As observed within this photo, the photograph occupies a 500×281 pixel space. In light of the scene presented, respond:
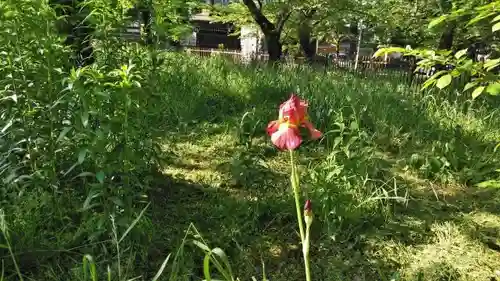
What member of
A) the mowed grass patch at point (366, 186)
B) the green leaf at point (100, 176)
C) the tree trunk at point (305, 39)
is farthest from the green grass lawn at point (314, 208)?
the tree trunk at point (305, 39)

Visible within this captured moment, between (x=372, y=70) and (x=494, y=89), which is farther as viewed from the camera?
(x=372, y=70)

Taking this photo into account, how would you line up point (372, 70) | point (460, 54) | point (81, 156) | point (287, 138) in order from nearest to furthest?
point (287, 138)
point (460, 54)
point (81, 156)
point (372, 70)

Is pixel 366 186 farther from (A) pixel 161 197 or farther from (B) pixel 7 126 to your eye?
(B) pixel 7 126

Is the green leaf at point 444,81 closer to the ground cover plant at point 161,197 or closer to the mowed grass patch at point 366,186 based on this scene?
the ground cover plant at point 161,197

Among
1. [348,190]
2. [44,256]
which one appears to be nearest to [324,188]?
[348,190]

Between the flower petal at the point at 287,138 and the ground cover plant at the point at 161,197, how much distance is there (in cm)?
59

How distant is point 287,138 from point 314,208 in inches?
61.7

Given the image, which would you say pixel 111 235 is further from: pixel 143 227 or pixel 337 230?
pixel 337 230

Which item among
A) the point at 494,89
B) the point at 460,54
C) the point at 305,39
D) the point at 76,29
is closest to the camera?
the point at 494,89

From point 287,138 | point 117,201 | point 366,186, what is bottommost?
point 366,186

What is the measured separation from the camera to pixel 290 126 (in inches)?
40.2

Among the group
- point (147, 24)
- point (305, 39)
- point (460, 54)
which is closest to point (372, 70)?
point (147, 24)

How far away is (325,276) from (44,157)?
1.55m

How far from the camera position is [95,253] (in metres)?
2.07
